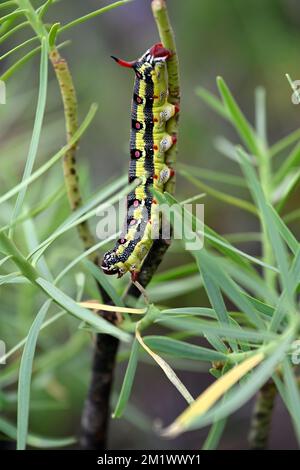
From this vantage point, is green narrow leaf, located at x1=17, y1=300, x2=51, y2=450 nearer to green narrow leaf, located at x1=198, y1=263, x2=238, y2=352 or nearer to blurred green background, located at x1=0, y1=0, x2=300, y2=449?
green narrow leaf, located at x1=198, y1=263, x2=238, y2=352

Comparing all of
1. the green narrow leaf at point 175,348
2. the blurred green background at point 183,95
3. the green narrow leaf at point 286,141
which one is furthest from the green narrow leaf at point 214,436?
the blurred green background at point 183,95

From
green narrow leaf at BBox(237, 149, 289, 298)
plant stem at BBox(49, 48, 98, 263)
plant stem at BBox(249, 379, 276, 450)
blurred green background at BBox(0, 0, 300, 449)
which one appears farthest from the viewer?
blurred green background at BBox(0, 0, 300, 449)

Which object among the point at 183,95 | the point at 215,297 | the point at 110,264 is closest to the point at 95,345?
the point at 110,264

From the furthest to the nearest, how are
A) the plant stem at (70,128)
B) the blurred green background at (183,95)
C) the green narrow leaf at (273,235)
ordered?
the blurred green background at (183,95) < the plant stem at (70,128) < the green narrow leaf at (273,235)

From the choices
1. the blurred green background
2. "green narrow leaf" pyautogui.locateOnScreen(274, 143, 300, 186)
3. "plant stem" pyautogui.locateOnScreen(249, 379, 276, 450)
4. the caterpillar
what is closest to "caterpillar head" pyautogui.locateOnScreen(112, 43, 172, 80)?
the caterpillar

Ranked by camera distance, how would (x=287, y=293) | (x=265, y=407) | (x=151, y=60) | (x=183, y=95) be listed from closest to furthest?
1. (x=287, y=293)
2. (x=151, y=60)
3. (x=265, y=407)
4. (x=183, y=95)

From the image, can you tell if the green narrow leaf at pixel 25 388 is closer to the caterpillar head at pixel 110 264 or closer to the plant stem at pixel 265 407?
the caterpillar head at pixel 110 264

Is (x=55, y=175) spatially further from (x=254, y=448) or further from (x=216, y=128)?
(x=216, y=128)

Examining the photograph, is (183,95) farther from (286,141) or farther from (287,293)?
(287,293)
